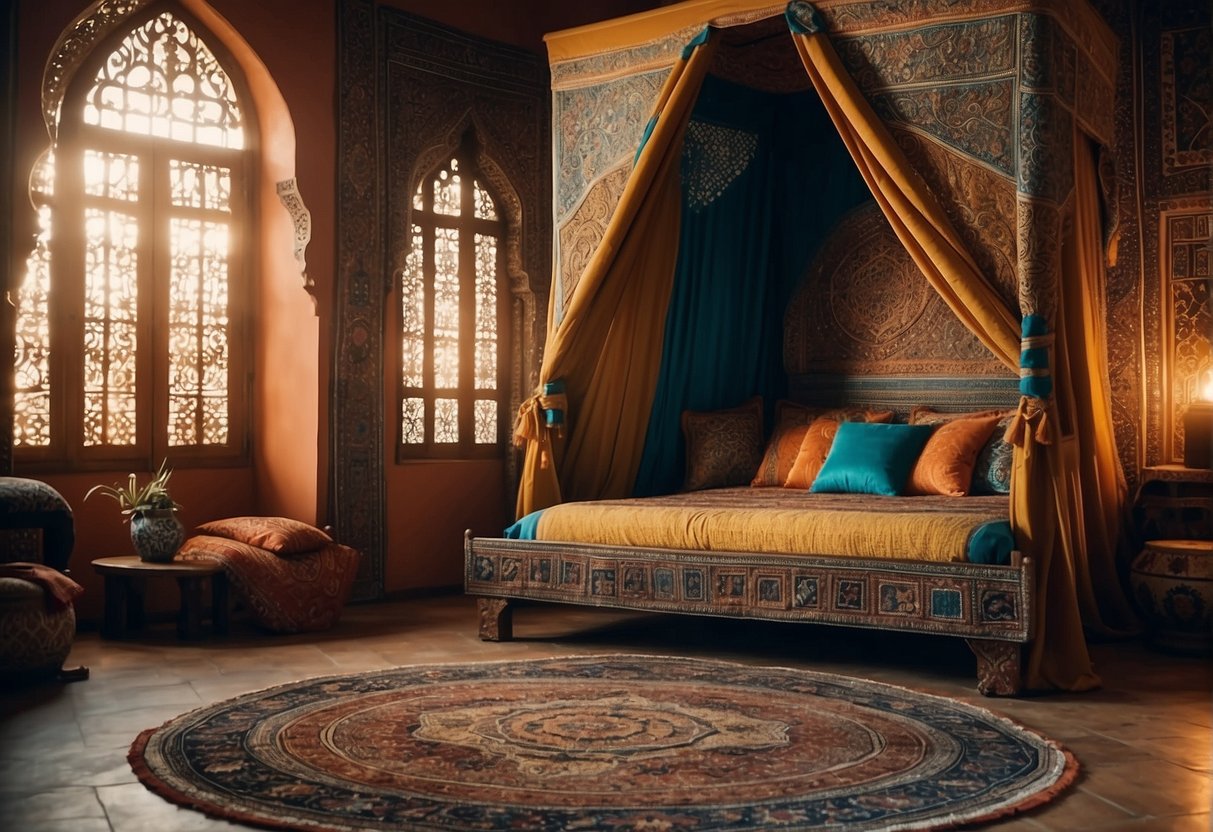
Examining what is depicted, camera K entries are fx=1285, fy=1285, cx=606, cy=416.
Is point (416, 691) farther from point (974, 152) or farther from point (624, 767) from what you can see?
point (974, 152)

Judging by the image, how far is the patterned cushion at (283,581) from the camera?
19.2 feet

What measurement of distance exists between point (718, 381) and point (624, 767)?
11.7 ft

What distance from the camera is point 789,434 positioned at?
676cm

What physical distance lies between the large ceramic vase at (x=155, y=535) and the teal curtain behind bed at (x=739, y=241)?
2.26 meters

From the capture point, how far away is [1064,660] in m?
4.73

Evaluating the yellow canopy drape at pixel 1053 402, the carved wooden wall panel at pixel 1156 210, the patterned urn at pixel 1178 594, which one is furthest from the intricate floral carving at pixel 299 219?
the patterned urn at pixel 1178 594

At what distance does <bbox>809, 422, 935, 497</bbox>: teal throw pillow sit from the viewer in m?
6.01

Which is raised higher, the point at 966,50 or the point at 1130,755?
the point at 966,50

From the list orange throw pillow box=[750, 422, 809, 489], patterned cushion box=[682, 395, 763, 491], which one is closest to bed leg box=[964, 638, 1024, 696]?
orange throw pillow box=[750, 422, 809, 489]

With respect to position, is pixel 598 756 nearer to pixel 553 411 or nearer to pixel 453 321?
pixel 553 411

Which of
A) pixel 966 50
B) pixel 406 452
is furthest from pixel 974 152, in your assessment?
pixel 406 452

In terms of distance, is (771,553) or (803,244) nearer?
(771,553)

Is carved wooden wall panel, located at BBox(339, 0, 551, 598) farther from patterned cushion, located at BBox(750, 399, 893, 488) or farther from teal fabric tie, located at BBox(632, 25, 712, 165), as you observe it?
patterned cushion, located at BBox(750, 399, 893, 488)

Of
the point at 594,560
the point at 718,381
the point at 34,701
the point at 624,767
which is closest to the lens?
the point at 624,767
